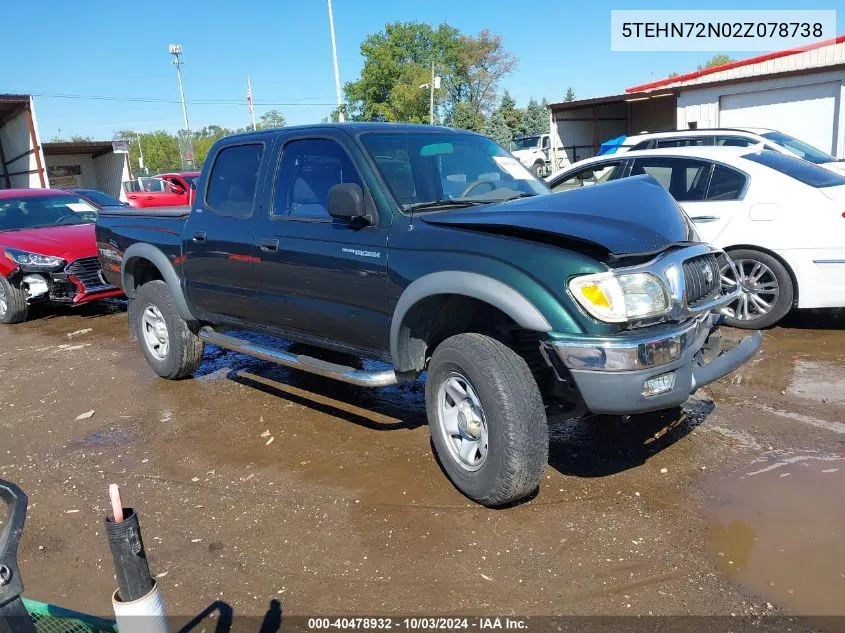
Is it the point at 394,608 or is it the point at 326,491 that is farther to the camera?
the point at 326,491

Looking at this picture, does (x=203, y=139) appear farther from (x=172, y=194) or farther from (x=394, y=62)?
(x=172, y=194)

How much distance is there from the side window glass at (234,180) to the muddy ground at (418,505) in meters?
1.54

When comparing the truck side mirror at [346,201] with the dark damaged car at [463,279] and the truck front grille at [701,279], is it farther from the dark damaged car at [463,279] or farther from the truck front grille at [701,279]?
the truck front grille at [701,279]

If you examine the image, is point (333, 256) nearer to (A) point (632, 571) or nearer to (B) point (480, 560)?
(B) point (480, 560)

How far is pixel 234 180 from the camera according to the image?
16.8 feet

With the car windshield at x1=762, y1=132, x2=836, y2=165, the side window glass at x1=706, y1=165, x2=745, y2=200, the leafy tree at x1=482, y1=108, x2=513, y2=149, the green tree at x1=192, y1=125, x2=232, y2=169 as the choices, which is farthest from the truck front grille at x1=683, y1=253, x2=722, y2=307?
the green tree at x1=192, y1=125, x2=232, y2=169

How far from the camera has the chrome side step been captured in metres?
3.97

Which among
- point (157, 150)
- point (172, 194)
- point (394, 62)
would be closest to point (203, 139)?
point (157, 150)

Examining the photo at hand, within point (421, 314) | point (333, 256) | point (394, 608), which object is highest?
point (333, 256)

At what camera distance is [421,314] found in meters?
3.86

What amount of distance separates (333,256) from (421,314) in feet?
2.36

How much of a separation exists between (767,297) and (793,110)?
15973 millimetres

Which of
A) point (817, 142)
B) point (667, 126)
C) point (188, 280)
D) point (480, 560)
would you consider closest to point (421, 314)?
point (480, 560)

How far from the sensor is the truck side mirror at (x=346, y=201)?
3.88 m
